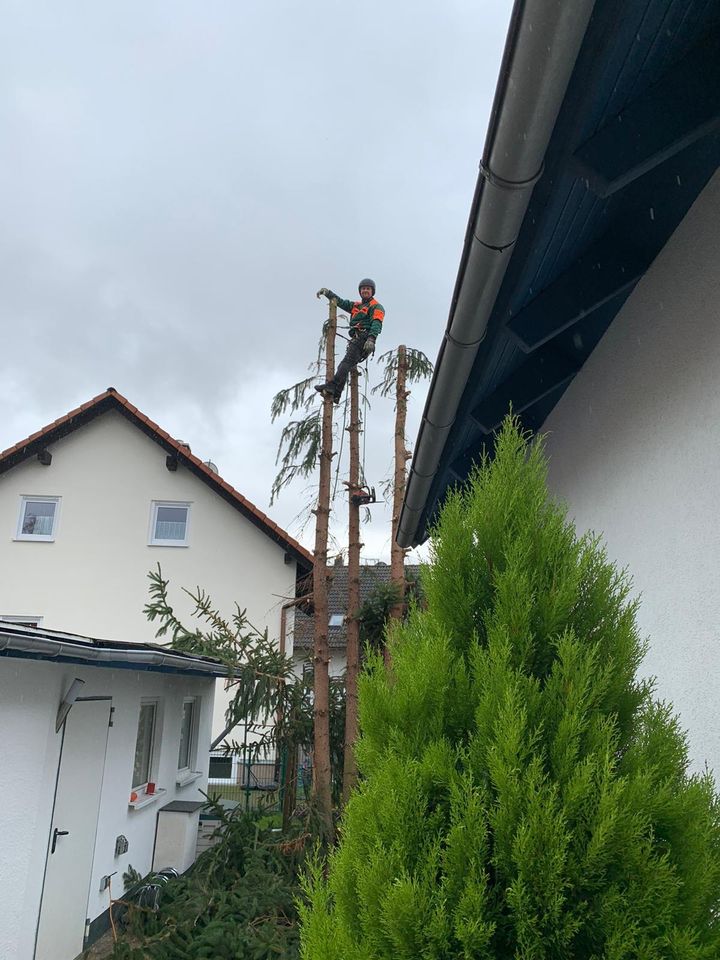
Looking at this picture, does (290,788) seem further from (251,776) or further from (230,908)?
(251,776)

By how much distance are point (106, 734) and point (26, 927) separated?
7.10ft

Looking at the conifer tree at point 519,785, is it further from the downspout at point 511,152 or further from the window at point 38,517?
the window at point 38,517

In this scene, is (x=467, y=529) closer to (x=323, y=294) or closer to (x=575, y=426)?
(x=575, y=426)

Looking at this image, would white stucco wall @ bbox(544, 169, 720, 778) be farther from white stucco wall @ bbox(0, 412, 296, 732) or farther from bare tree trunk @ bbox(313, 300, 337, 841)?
white stucco wall @ bbox(0, 412, 296, 732)

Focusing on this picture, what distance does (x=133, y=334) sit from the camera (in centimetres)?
2836

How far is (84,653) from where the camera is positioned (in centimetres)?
561

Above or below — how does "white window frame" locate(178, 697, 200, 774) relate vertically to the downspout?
below

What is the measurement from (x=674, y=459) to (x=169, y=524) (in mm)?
15726

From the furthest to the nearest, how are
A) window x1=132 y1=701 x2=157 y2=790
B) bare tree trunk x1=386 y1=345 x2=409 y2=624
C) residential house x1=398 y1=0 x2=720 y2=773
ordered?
bare tree trunk x1=386 y1=345 x2=409 y2=624
window x1=132 y1=701 x2=157 y2=790
residential house x1=398 y1=0 x2=720 y2=773

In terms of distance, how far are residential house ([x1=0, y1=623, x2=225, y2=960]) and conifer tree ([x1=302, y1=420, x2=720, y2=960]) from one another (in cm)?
335

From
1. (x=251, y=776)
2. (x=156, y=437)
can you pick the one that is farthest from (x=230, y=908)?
(x=156, y=437)

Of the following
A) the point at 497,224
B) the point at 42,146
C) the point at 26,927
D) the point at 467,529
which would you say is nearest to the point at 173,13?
the point at 42,146

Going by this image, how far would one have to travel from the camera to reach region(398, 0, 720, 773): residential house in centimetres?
228

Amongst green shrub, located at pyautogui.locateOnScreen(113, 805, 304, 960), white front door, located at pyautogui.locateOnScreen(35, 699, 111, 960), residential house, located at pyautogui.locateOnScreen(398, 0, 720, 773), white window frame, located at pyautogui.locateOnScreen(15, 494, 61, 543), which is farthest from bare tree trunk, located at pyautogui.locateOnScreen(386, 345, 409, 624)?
white window frame, located at pyautogui.locateOnScreen(15, 494, 61, 543)
